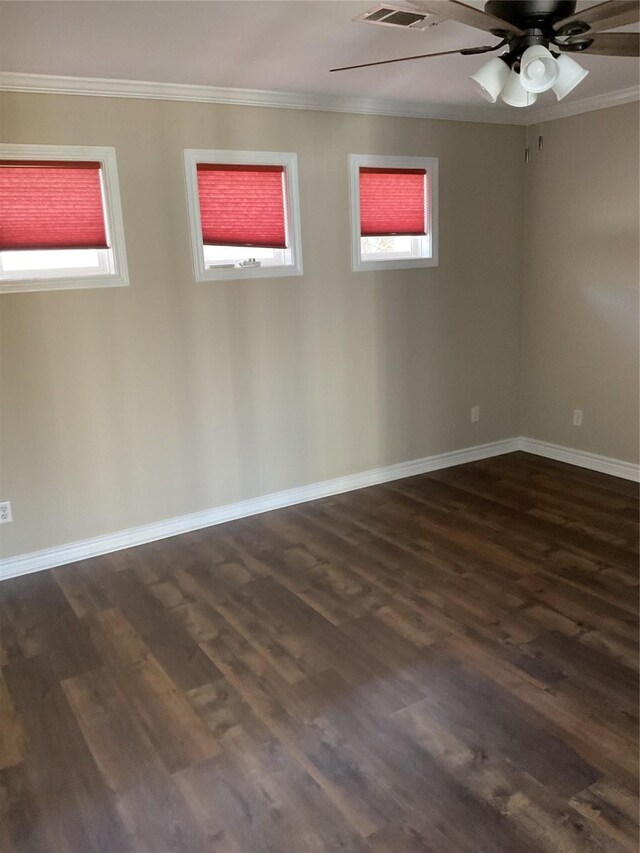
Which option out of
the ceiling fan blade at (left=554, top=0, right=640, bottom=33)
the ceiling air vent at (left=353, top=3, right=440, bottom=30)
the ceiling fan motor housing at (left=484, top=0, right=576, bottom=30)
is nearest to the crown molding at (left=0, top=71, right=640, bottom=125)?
the ceiling air vent at (left=353, top=3, right=440, bottom=30)

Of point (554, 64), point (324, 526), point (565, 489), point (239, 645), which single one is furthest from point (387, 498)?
point (554, 64)

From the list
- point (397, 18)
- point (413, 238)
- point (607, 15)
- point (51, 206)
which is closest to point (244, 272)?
point (51, 206)

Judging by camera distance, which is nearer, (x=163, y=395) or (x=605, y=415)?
(x=163, y=395)

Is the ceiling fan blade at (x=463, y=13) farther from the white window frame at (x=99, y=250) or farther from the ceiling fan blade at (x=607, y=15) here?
the white window frame at (x=99, y=250)

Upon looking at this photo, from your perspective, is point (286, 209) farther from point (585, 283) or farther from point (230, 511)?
point (585, 283)

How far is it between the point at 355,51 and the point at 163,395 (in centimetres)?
203

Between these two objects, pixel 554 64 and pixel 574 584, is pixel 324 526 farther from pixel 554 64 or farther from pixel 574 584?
pixel 554 64

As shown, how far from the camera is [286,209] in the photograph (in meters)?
4.07

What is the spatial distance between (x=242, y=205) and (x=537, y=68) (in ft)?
7.09

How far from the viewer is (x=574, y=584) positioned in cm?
319

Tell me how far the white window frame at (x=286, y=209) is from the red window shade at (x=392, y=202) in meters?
0.54

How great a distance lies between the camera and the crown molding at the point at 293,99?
326cm

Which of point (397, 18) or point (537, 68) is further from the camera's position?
point (397, 18)

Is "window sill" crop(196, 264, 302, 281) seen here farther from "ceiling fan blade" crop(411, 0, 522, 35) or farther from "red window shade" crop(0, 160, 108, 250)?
"ceiling fan blade" crop(411, 0, 522, 35)
